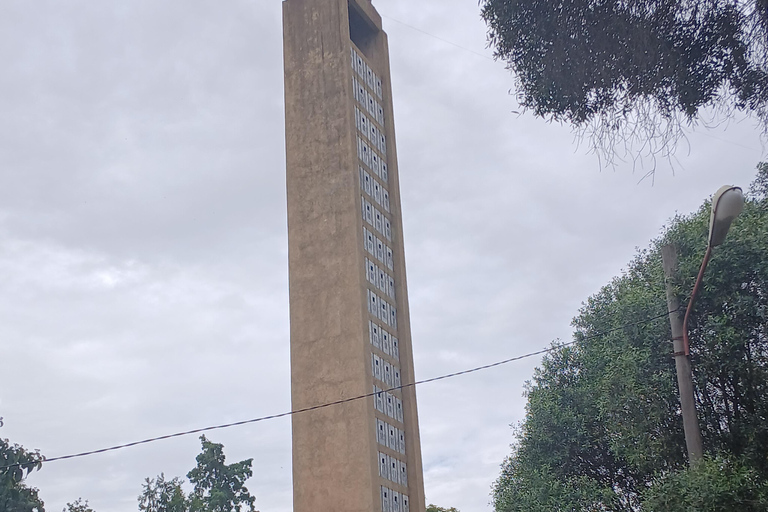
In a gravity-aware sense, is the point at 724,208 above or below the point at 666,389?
below

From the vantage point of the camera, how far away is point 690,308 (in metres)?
7.79

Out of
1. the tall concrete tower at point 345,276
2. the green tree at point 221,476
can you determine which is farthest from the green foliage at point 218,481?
the tall concrete tower at point 345,276

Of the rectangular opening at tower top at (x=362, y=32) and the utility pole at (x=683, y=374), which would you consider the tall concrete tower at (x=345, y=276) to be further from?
the utility pole at (x=683, y=374)

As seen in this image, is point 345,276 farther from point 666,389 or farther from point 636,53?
point 636,53

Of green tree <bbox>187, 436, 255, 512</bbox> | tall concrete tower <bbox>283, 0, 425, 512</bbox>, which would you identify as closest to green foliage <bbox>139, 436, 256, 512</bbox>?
green tree <bbox>187, 436, 255, 512</bbox>

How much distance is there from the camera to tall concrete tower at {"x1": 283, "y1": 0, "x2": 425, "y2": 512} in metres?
31.9

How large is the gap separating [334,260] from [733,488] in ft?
77.9

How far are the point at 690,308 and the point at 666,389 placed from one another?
11.3 metres

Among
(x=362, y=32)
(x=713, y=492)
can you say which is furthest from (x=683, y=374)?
(x=362, y=32)

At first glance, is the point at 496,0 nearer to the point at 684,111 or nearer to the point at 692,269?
the point at 684,111

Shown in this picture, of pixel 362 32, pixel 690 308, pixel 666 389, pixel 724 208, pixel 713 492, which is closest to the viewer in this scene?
pixel 724 208

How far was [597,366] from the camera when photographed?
2486 centimetres

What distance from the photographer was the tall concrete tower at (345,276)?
31859mm

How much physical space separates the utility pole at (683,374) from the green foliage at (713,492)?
3393mm
